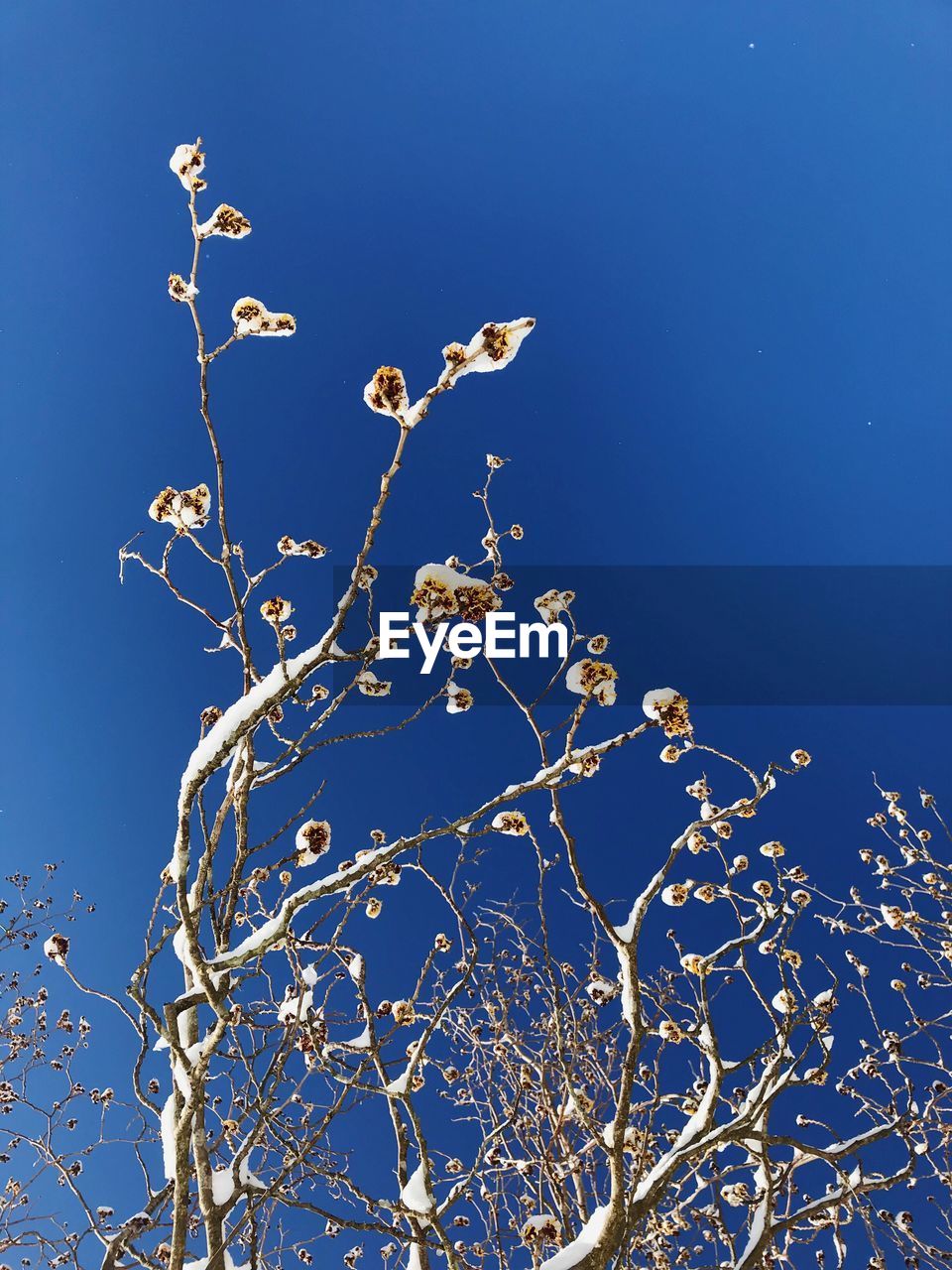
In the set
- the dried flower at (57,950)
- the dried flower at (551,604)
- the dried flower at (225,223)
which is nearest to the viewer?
the dried flower at (225,223)

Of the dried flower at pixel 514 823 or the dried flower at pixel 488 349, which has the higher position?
the dried flower at pixel 488 349

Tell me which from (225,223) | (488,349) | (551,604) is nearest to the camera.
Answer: (488,349)

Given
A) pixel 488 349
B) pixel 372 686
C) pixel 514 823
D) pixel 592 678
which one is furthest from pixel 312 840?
pixel 488 349

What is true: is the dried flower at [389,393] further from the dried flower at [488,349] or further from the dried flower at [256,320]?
the dried flower at [256,320]

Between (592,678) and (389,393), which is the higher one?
(389,393)

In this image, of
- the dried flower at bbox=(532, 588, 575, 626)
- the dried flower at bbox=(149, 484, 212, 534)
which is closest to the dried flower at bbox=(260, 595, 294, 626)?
the dried flower at bbox=(149, 484, 212, 534)

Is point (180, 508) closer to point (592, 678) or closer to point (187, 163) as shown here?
point (187, 163)

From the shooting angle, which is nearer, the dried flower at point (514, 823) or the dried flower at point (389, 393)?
the dried flower at point (389, 393)

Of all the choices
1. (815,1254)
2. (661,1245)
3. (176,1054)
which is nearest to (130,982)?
(176,1054)

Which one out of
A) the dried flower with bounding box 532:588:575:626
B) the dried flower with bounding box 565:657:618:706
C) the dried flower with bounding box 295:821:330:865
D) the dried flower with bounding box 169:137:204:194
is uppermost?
the dried flower with bounding box 169:137:204:194

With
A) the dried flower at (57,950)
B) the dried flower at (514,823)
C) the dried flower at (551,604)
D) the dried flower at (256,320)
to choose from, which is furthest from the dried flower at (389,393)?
the dried flower at (57,950)

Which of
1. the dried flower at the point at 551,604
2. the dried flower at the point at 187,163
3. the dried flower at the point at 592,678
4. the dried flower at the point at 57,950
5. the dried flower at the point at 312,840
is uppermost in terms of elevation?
the dried flower at the point at 187,163

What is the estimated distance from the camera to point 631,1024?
2797 millimetres

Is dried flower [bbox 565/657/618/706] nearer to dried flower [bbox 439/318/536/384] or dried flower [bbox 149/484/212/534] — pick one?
dried flower [bbox 439/318/536/384]
